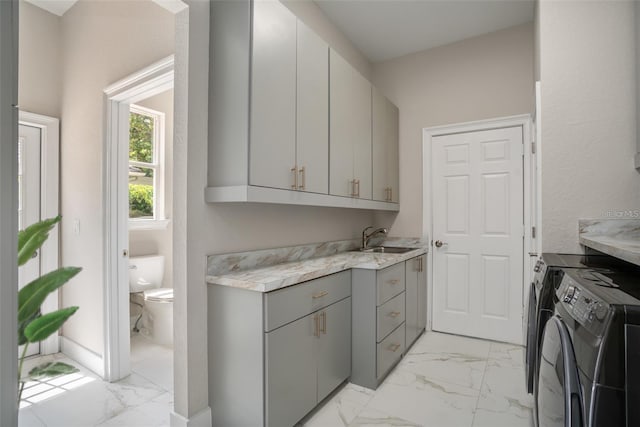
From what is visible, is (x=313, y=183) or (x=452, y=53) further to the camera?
(x=452, y=53)

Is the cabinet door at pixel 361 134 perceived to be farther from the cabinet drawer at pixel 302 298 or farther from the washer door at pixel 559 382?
the washer door at pixel 559 382

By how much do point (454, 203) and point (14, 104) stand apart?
3253 mm

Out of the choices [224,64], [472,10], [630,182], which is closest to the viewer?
[224,64]

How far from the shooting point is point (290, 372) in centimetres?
168

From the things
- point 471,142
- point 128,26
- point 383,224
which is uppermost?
point 128,26

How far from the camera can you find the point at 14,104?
658mm

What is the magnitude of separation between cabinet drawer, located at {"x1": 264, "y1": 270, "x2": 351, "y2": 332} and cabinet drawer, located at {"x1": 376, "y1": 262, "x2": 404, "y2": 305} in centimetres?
22

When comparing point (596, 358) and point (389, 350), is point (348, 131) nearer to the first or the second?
point (389, 350)

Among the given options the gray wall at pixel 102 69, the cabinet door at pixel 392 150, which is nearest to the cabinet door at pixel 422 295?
the cabinet door at pixel 392 150

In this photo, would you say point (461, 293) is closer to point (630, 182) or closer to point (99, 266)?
point (630, 182)

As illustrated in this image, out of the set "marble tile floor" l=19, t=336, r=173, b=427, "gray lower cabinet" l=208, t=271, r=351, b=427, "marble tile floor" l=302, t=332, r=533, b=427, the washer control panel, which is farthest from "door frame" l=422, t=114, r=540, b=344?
"marble tile floor" l=19, t=336, r=173, b=427

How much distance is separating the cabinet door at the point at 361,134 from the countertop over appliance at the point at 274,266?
0.61 metres

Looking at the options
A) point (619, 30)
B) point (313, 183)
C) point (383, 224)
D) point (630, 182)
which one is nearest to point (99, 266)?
point (313, 183)

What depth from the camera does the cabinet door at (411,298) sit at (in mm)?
2829
